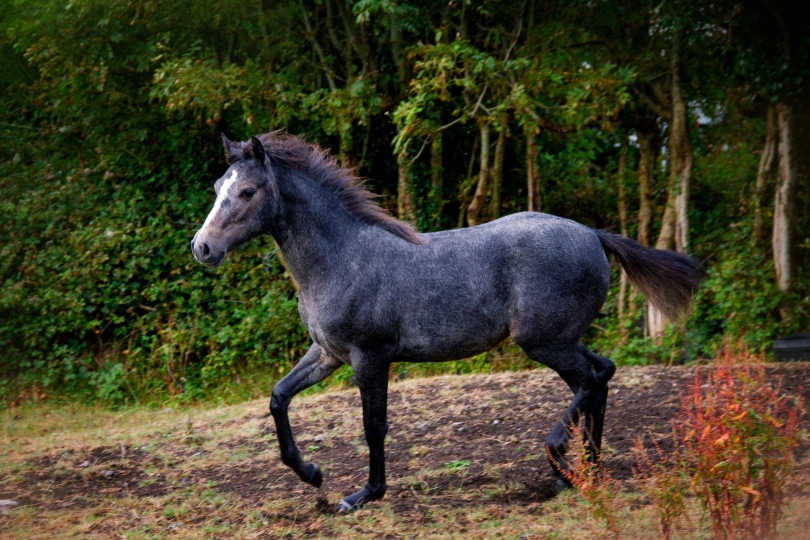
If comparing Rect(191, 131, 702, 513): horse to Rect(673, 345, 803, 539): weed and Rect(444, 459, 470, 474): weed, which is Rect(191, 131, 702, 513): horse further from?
Rect(673, 345, 803, 539): weed

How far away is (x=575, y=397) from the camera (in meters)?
5.16

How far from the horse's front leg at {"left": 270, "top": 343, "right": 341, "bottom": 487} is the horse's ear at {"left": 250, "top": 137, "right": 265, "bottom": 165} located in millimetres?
1224

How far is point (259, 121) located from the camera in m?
10.6

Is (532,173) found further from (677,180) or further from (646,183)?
(677,180)

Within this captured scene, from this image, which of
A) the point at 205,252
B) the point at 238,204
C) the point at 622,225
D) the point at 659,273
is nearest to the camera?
the point at 205,252

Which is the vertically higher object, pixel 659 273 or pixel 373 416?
pixel 659 273

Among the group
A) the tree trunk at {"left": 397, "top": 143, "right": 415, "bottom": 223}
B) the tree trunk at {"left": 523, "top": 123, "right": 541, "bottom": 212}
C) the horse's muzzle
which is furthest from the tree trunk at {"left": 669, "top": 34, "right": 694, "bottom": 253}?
the horse's muzzle

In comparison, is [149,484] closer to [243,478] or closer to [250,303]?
[243,478]

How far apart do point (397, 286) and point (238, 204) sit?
1.06 m

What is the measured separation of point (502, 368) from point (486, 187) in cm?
217

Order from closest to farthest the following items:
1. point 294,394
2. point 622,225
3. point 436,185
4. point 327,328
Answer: point 327,328 < point 294,394 < point 622,225 < point 436,185

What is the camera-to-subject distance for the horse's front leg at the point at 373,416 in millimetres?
4969

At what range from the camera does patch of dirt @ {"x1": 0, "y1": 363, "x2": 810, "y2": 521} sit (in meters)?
5.43

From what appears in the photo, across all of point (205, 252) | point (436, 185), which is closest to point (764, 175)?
point (436, 185)
